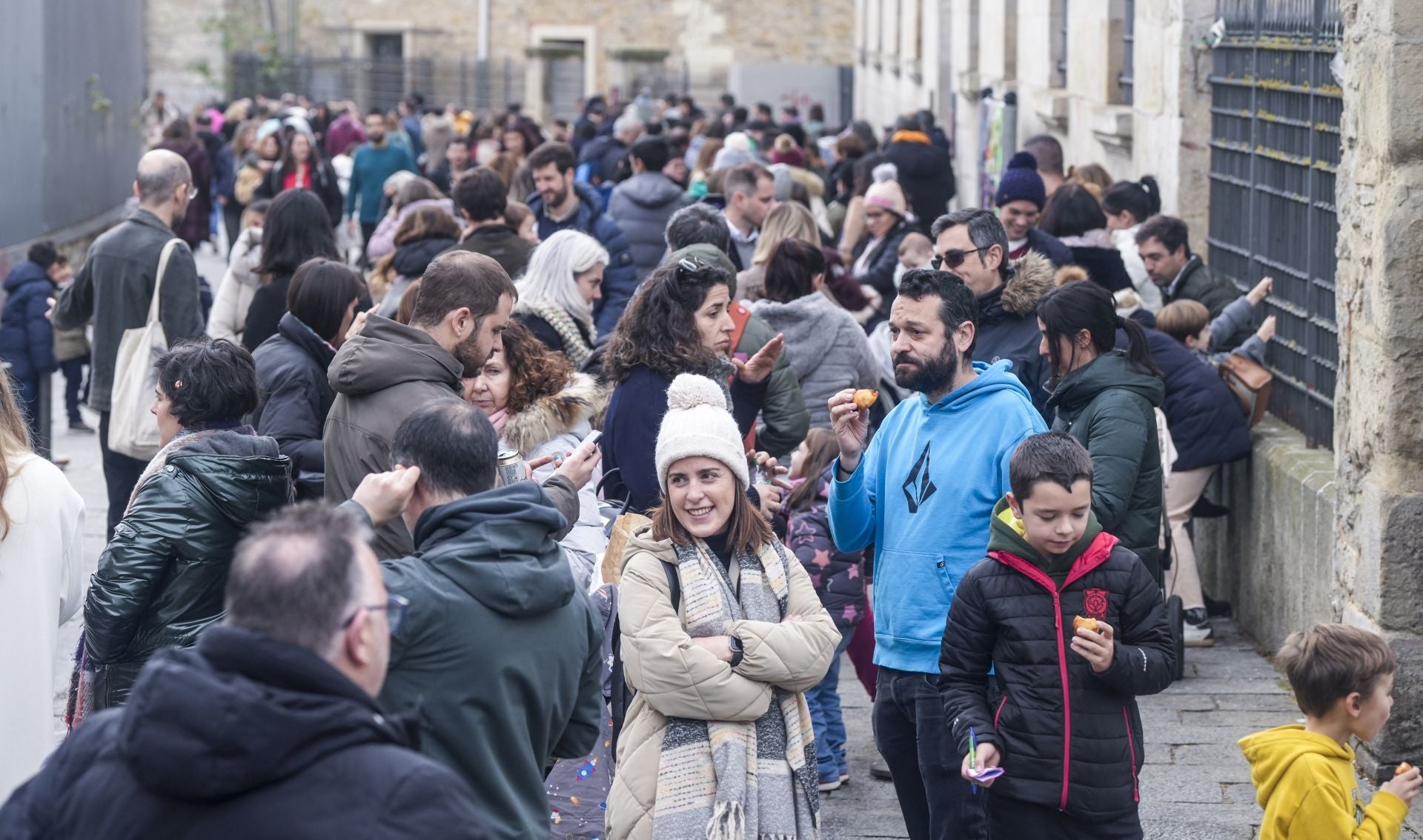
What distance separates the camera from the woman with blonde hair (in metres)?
4.00

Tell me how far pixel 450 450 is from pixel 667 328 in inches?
78.8

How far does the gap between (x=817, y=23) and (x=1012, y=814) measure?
3690cm

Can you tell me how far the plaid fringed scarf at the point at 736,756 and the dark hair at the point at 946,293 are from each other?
83cm

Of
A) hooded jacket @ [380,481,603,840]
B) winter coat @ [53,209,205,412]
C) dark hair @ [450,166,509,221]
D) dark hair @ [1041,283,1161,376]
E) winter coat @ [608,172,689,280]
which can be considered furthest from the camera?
winter coat @ [608,172,689,280]

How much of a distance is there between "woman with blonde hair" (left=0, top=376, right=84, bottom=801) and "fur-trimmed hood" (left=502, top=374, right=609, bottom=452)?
4.28 feet

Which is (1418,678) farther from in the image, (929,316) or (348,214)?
(348,214)

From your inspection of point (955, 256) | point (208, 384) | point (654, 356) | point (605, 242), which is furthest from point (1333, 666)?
point (605, 242)

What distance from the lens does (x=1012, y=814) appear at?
156 inches

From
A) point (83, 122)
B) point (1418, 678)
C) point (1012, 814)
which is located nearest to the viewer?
point (1012, 814)

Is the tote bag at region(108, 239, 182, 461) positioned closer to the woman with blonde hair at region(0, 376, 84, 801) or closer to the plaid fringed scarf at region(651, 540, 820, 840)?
the woman with blonde hair at region(0, 376, 84, 801)

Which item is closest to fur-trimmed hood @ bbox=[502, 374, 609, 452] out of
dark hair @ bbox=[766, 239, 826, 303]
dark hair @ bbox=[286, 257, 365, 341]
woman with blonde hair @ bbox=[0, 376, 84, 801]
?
dark hair @ bbox=[286, 257, 365, 341]

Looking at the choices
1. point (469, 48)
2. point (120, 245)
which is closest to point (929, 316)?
point (120, 245)

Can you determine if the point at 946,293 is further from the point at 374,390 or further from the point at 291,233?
the point at 291,233

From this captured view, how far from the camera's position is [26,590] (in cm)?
402
